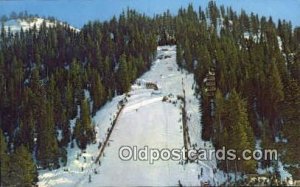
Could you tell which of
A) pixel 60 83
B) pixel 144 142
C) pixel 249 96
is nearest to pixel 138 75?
pixel 60 83

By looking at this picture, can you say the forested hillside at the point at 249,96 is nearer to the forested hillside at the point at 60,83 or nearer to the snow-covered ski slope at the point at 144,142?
the snow-covered ski slope at the point at 144,142

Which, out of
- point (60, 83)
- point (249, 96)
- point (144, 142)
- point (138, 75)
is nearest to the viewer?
point (144, 142)

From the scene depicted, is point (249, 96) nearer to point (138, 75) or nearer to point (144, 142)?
point (144, 142)

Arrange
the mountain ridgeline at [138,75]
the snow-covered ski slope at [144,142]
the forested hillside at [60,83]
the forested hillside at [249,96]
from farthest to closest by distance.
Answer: the forested hillside at [60,83] < the mountain ridgeline at [138,75] < the forested hillside at [249,96] < the snow-covered ski slope at [144,142]

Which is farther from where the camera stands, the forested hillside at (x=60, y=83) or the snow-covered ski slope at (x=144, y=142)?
the forested hillside at (x=60, y=83)

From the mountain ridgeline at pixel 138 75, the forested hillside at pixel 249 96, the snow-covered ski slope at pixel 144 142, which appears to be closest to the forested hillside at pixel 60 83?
the mountain ridgeline at pixel 138 75

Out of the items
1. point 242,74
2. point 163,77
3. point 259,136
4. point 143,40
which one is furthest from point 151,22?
point 259,136

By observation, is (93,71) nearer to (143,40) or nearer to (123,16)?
(143,40)
